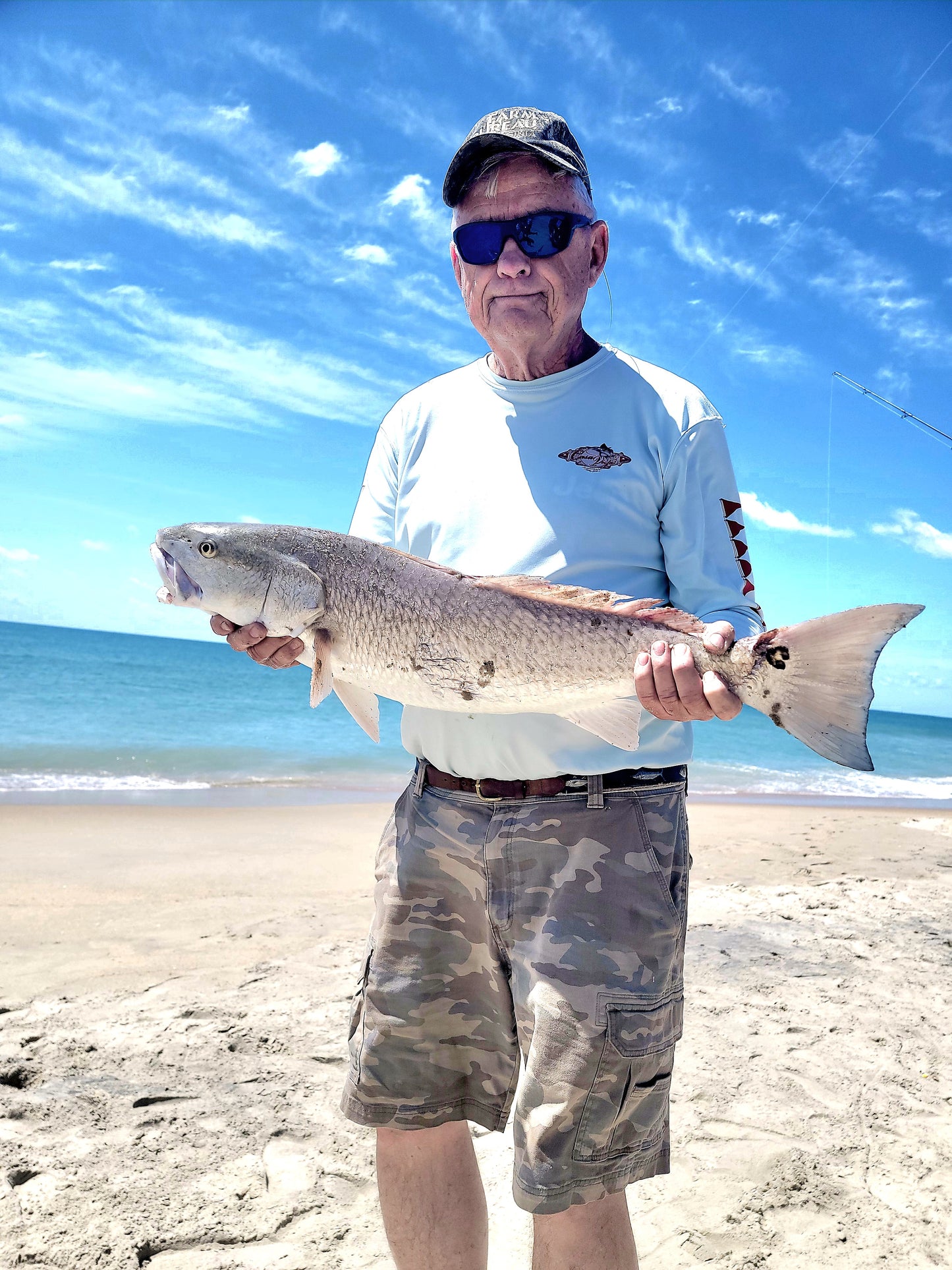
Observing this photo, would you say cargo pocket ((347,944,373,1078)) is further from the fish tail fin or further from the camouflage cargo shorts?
the fish tail fin

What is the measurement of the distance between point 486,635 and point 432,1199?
163 centimetres

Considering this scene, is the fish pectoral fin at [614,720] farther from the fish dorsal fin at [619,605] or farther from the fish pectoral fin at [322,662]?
the fish pectoral fin at [322,662]

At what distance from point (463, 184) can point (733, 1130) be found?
12.7ft

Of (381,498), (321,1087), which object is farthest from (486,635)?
(321,1087)

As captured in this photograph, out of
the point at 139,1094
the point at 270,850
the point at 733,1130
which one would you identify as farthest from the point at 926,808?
the point at 139,1094

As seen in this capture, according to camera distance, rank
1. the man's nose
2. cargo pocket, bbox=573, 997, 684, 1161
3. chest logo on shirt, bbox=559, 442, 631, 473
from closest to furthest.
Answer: cargo pocket, bbox=573, 997, 684, 1161 < chest logo on shirt, bbox=559, 442, 631, 473 < the man's nose

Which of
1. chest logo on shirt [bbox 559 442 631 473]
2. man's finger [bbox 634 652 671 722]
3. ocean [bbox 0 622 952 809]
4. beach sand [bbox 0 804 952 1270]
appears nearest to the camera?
man's finger [bbox 634 652 671 722]

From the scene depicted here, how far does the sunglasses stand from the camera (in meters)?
2.47

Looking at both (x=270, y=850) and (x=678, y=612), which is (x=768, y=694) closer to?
(x=678, y=612)

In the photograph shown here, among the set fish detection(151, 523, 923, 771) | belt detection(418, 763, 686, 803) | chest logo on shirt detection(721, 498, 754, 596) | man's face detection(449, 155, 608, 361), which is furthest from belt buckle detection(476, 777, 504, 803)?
man's face detection(449, 155, 608, 361)

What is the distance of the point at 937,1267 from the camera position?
273cm

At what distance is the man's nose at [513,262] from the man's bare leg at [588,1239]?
2.52 meters

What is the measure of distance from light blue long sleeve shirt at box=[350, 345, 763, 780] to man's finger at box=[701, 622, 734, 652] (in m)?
0.12

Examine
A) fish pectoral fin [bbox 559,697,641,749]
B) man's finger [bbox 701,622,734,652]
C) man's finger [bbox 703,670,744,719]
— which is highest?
man's finger [bbox 701,622,734,652]
